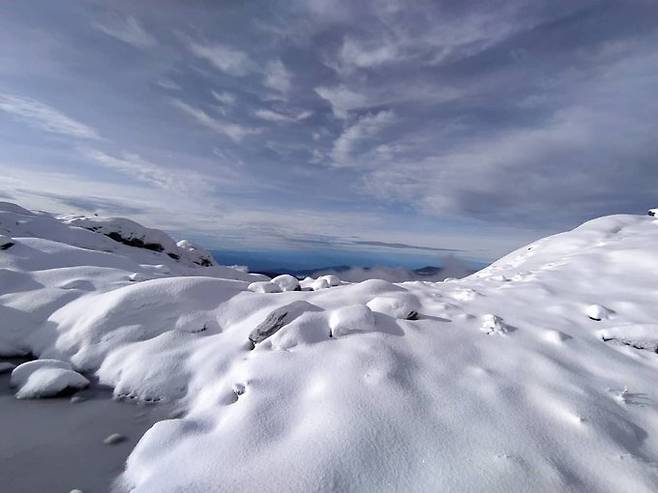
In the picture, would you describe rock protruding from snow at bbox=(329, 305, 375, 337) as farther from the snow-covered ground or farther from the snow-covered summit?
the snow-covered summit

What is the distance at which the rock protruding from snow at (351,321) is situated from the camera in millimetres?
7547

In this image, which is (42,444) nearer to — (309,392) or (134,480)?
(134,480)

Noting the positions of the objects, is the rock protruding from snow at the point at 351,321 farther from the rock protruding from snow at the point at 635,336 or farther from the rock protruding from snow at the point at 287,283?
the rock protruding from snow at the point at 635,336

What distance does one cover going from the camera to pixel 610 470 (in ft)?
14.5

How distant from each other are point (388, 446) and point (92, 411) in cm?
548

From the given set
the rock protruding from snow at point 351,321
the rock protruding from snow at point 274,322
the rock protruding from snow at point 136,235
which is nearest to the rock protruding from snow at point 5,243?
the rock protruding from snow at point 274,322

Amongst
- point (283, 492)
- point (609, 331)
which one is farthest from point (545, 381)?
point (283, 492)

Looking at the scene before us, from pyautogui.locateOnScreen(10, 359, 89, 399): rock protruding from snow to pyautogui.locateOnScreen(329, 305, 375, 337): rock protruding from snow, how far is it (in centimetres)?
541

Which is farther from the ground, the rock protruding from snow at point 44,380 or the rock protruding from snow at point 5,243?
the rock protruding from snow at point 5,243

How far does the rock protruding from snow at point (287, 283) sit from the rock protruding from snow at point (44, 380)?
6.05 m

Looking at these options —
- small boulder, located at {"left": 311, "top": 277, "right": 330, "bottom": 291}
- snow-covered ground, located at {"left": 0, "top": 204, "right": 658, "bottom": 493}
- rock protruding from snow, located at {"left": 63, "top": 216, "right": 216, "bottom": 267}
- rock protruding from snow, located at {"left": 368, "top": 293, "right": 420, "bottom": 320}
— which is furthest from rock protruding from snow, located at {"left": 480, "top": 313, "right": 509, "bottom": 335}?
rock protruding from snow, located at {"left": 63, "top": 216, "right": 216, "bottom": 267}

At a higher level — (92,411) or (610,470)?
(610,470)

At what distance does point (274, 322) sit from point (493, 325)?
4.78 m

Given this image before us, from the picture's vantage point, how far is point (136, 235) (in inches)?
1826
